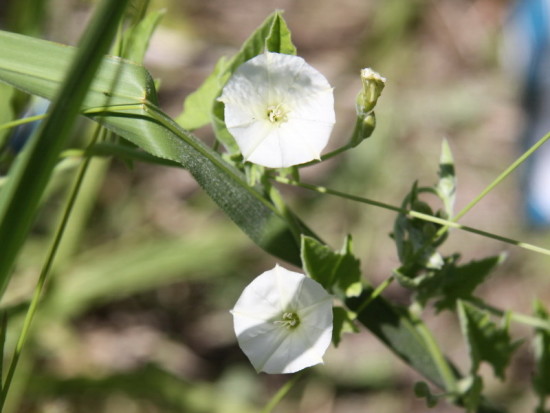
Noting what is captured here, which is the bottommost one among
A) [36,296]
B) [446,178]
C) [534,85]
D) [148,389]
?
[148,389]

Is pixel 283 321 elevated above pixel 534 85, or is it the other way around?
pixel 534 85

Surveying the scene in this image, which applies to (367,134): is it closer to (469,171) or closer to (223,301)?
(223,301)

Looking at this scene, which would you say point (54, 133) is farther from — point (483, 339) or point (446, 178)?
point (483, 339)

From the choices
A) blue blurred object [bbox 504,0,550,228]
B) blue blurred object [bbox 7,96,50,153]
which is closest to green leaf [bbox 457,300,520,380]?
blue blurred object [bbox 7,96,50,153]

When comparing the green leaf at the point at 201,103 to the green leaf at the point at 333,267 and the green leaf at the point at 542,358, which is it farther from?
the green leaf at the point at 542,358

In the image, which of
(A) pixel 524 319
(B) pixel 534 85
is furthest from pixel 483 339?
(B) pixel 534 85

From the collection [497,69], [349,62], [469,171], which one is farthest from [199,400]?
[497,69]
